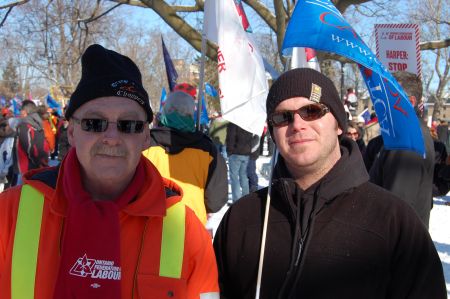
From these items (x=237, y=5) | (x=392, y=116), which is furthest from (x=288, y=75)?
(x=237, y=5)

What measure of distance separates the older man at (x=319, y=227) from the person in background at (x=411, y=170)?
1.60 m

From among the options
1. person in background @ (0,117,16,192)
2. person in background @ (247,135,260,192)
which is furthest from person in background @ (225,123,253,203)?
person in background @ (0,117,16,192)

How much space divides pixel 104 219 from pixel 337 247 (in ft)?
2.84

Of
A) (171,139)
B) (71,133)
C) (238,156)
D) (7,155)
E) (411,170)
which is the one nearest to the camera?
(71,133)

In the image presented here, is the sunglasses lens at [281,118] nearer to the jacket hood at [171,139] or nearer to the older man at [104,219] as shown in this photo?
the older man at [104,219]

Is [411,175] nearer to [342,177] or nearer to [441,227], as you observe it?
[342,177]

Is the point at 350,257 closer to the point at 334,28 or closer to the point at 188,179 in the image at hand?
the point at 334,28

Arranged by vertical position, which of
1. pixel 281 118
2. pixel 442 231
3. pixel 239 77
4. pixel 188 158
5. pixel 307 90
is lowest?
pixel 442 231

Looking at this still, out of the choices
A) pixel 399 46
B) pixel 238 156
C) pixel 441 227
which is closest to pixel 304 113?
pixel 399 46

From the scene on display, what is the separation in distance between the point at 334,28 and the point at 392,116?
23.5 inches

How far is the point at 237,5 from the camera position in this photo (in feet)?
16.4

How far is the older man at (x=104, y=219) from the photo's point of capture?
1.62 metres

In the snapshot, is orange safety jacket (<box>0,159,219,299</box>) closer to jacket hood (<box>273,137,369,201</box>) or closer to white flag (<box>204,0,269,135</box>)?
jacket hood (<box>273,137,369,201</box>)

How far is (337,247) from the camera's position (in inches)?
70.9
